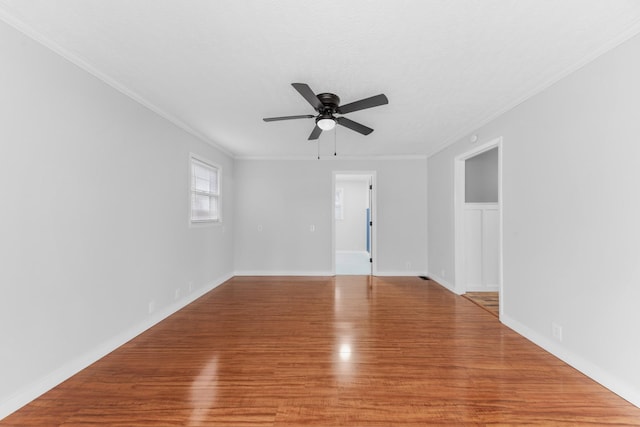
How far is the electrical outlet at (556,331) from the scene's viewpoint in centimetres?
237

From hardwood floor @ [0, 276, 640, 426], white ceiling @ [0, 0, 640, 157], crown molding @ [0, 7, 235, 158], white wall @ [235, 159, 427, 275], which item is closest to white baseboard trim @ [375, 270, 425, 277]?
white wall @ [235, 159, 427, 275]

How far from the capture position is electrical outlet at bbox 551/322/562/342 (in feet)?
7.78

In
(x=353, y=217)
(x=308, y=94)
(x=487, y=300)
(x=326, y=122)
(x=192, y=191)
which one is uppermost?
(x=308, y=94)

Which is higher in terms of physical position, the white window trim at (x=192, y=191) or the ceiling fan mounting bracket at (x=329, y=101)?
the ceiling fan mounting bracket at (x=329, y=101)

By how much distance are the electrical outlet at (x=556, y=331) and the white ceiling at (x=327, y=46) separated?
2.12 m

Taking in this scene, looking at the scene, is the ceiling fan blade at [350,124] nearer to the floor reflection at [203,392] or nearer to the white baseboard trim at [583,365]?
the floor reflection at [203,392]

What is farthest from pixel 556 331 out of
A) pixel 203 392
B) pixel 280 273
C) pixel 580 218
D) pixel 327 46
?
pixel 280 273

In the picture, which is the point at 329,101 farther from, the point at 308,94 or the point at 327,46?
the point at 327,46

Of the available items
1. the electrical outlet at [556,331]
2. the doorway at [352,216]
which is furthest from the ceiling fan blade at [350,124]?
the doorway at [352,216]

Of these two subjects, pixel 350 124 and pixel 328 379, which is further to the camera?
pixel 350 124

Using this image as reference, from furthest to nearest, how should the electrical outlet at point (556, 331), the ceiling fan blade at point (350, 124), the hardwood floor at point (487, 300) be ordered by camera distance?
1. the hardwood floor at point (487, 300)
2. the ceiling fan blade at point (350, 124)
3. the electrical outlet at point (556, 331)

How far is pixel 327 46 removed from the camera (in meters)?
1.95

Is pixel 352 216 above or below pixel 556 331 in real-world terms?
Answer: above

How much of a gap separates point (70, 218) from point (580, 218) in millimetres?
3905
